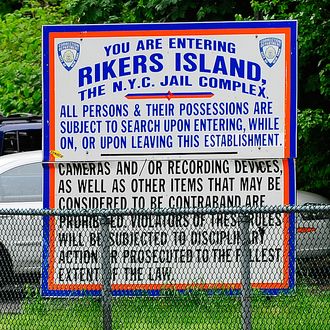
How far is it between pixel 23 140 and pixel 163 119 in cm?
777

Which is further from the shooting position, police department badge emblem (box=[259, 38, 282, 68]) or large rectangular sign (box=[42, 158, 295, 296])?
police department badge emblem (box=[259, 38, 282, 68])

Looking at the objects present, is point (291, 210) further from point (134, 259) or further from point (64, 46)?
point (64, 46)

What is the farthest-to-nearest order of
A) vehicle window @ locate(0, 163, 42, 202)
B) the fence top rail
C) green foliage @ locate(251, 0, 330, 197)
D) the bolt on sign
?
green foliage @ locate(251, 0, 330, 197) < vehicle window @ locate(0, 163, 42, 202) < the bolt on sign < the fence top rail

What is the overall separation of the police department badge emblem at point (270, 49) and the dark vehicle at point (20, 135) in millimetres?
7763

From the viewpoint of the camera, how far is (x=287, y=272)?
8.98 m

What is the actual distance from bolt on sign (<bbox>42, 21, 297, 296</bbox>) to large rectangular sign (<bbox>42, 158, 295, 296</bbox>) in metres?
0.01

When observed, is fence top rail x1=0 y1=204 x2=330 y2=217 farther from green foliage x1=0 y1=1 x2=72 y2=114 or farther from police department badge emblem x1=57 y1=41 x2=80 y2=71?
green foliage x1=0 y1=1 x2=72 y2=114

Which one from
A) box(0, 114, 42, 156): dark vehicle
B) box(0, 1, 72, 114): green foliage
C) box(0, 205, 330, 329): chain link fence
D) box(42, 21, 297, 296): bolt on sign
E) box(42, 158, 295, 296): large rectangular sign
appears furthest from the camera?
box(0, 1, 72, 114): green foliage

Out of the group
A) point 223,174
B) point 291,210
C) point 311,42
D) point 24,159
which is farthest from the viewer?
point 311,42

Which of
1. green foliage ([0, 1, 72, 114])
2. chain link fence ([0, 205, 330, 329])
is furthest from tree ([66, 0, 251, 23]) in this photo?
chain link fence ([0, 205, 330, 329])

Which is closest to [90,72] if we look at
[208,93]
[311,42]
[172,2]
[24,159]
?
[208,93]

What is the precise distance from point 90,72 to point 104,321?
7.16 ft

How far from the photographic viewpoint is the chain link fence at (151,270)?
849 centimetres

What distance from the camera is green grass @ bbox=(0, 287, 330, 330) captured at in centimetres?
830
